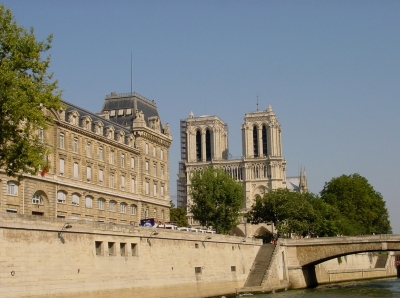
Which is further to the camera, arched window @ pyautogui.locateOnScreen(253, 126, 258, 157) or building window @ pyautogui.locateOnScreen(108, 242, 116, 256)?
arched window @ pyautogui.locateOnScreen(253, 126, 258, 157)

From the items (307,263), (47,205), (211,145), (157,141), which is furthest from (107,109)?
(211,145)

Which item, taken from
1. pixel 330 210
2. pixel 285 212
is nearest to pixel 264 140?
pixel 330 210

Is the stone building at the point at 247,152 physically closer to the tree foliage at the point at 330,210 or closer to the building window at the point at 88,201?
the tree foliage at the point at 330,210

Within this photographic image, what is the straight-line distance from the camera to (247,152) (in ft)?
529

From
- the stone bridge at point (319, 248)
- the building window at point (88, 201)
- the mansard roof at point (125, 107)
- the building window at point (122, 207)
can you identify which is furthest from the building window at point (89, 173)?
the stone bridge at point (319, 248)

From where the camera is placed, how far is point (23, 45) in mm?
37906

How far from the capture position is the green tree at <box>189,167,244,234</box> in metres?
77.6

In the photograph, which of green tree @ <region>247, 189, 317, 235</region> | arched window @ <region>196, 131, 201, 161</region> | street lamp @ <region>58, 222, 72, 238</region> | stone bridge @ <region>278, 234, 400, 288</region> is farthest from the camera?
arched window @ <region>196, 131, 201, 161</region>

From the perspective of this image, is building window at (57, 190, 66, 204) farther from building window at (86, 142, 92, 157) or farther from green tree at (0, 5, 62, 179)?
green tree at (0, 5, 62, 179)

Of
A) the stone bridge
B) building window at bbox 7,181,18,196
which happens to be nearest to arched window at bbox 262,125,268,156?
the stone bridge

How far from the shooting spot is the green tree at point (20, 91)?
36.6 meters

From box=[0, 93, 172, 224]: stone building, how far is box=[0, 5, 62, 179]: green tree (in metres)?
13.2

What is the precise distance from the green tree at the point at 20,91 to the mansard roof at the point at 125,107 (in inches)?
1430

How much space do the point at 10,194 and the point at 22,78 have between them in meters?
17.7
